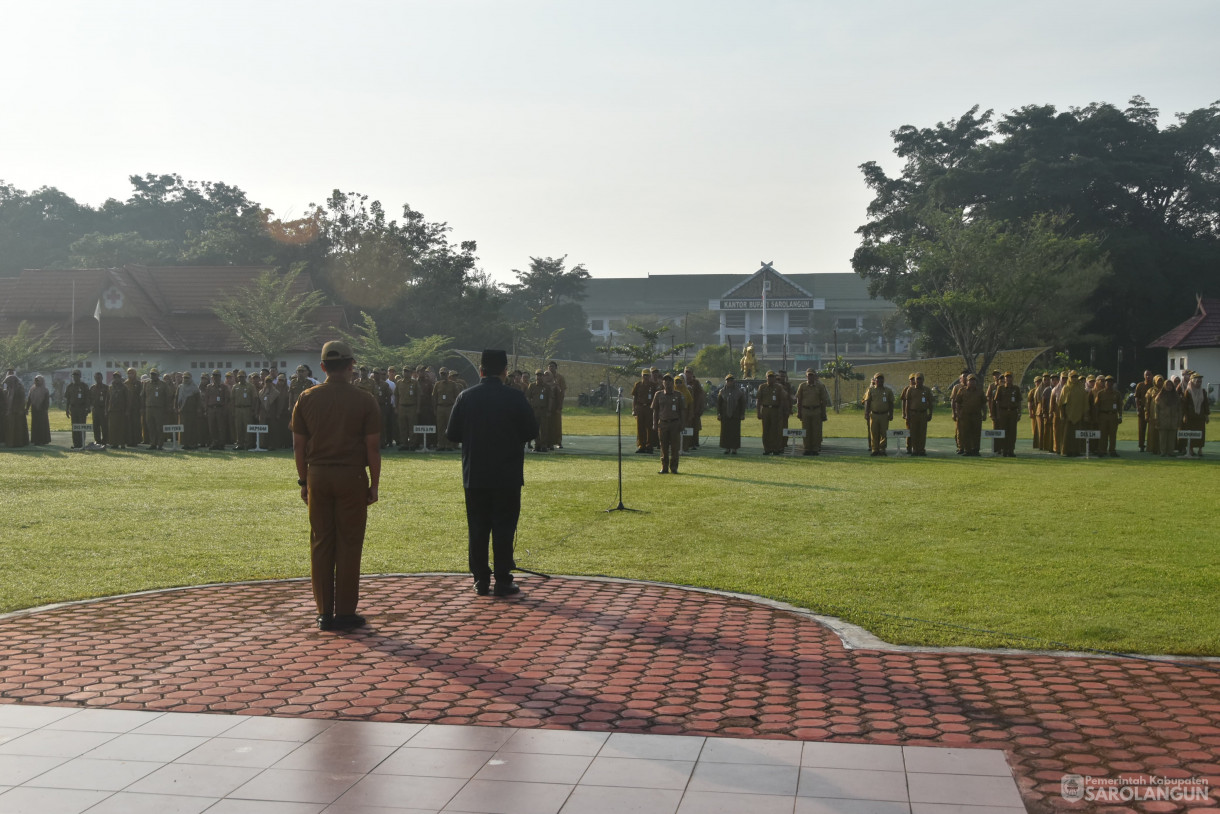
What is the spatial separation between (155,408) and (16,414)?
347 cm

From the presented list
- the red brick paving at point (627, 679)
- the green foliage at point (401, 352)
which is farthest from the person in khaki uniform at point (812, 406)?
the green foliage at point (401, 352)

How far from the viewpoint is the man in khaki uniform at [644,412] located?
26.9 m

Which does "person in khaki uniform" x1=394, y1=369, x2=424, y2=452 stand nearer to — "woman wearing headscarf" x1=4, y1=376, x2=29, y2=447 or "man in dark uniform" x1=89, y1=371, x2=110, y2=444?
"man in dark uniform" x1=89, y1=371, x2=110, y2=444

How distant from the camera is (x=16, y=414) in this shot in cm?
2902

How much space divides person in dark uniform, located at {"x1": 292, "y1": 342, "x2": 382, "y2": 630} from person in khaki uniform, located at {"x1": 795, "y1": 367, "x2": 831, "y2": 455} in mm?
18256

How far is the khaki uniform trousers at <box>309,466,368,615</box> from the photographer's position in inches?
315

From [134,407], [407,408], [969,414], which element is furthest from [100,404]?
[969,414]

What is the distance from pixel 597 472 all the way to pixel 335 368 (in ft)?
43.8

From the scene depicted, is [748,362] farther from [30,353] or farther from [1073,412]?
[30,353]

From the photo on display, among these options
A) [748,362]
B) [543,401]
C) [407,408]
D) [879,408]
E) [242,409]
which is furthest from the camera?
[748,362]

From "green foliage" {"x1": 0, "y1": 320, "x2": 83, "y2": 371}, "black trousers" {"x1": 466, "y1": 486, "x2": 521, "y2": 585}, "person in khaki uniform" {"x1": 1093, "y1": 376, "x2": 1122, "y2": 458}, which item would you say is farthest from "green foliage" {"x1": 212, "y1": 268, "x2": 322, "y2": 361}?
"black trousers" {"x1": 466, "y1": 486, "x2": 521, "y2": 585}

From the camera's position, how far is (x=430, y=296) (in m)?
61.0

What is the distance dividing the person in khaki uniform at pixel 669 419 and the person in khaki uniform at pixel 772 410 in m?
5.29

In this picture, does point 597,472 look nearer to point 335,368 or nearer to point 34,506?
point 34,506
